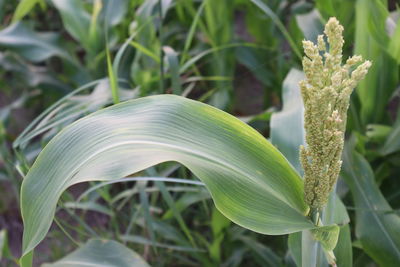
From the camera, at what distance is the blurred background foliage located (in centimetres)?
123

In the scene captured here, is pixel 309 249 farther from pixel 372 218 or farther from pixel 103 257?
pixel 103 257

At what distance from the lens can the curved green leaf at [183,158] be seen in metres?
0.73

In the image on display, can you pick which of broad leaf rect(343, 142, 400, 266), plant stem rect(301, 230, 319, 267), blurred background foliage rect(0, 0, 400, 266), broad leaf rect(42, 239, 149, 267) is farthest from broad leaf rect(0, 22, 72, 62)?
plant stem rect(301, 230, 319, 267)

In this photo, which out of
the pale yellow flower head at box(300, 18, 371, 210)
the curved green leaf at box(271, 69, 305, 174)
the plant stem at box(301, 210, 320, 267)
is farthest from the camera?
the curved green leaf at box(271, 69, 305, 174)

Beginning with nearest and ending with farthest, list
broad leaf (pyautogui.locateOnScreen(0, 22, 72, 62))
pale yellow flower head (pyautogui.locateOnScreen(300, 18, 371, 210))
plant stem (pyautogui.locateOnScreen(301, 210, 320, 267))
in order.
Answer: pale yellow flower head (pyautogui.locateOnScreen(300, 18, 371, 210))
plant stem (pyautogui.locateOnScreen(301, 210, 320, 267))
broad leaf (pyautogui.locateOnScreen(0, 22, 72, 62))

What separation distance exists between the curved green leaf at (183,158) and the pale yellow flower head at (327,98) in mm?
100

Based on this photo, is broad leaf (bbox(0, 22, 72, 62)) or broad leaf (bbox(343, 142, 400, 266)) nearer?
broad leaf (bbox(343, 142, 400, 266))

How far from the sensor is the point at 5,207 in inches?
79.7

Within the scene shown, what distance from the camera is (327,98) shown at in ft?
2.11

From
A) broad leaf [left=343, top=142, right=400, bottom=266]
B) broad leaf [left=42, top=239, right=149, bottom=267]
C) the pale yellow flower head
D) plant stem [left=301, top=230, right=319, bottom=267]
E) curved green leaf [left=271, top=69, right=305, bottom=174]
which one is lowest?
broad leaf [left=42, top=239, right=149, bottom=267]

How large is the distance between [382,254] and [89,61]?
1.32 meters

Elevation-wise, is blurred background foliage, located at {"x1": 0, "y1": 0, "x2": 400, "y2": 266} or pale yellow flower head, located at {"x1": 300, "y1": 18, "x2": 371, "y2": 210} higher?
pale yellow flower head, located at {"x1": 300, "y1": 18, "x2": 371, "y2": 210}

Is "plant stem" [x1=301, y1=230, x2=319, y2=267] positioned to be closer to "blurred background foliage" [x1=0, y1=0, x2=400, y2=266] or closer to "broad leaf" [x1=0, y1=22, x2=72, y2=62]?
"blurred background foliage" [x1=0, y1=0, x2=400, y2=266]

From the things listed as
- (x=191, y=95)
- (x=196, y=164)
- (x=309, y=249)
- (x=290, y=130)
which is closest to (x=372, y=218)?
(x=290, y=130)
